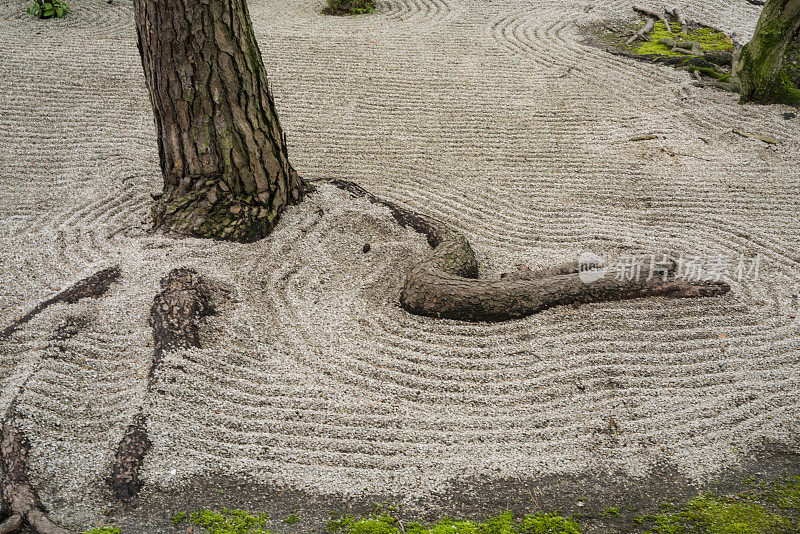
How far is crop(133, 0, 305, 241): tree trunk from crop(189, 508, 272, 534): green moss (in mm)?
2005

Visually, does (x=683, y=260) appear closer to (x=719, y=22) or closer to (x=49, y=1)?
(x=719, y=22)

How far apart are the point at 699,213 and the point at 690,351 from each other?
6.08ft

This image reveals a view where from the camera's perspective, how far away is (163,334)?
3049mm

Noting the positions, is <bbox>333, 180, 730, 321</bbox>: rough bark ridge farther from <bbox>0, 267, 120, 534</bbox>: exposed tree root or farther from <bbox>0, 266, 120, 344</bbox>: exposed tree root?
<bbox>0, 267, 120, 534</bbox>: exposed tree root

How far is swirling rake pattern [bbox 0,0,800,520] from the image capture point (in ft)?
8.79

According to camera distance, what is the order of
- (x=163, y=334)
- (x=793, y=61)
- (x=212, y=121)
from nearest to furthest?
1. (x=163, y=334)
2. (x=212, y=121)
3. (x=793, y=61)

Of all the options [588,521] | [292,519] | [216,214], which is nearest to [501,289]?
[588,521]

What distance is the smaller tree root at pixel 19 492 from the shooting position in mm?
2129

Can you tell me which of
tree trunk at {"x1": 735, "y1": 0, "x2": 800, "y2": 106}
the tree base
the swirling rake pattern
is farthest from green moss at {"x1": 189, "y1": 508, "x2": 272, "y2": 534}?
tree trunk at {"x1": 735, "y1": 0, "x2": 800, "y2": 106}

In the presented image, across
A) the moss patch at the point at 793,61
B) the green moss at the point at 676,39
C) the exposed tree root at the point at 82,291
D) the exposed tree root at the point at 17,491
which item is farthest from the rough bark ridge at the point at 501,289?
the green moss at the point at 676,39

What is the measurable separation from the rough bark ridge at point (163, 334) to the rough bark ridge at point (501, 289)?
3.84 ft

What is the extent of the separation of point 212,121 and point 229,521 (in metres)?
2.50

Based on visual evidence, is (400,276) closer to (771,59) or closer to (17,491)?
(17,491)

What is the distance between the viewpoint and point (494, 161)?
543 cm
